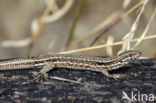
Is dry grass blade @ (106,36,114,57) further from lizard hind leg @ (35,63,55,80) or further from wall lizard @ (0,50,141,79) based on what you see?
lizard hind leg @ (35,63,55,80)

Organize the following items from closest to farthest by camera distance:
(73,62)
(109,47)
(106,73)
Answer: (106,73) → (73,62) → (109,47)

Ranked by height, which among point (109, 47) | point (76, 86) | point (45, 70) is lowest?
point (76, 86)

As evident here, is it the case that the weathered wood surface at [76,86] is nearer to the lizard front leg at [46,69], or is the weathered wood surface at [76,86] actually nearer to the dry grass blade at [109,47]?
the lizard front leg at [46,69]

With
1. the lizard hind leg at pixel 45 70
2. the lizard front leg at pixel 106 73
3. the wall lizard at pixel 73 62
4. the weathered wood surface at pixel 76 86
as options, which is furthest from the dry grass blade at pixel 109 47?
the lizard hind leg at pixel 45 70

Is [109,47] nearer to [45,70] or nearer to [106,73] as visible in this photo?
[106,73]

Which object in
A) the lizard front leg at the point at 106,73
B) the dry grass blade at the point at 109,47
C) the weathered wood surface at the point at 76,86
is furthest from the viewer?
the dry grass blade at the point at 109,47

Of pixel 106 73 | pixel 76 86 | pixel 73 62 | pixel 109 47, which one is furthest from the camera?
pixel 109 47

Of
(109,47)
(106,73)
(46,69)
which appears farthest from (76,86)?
(109,47)

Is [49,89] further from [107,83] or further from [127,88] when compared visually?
[127,88]
